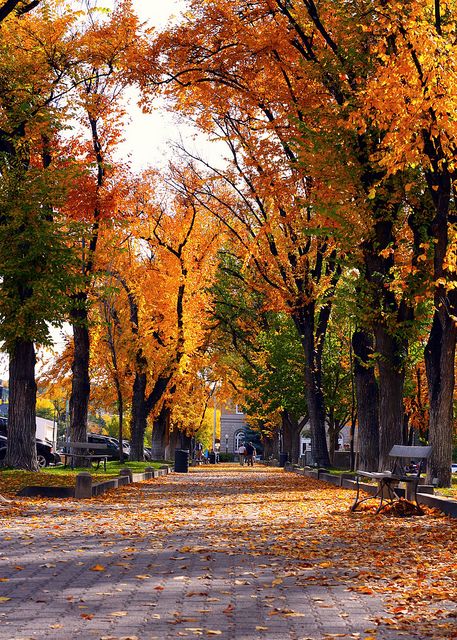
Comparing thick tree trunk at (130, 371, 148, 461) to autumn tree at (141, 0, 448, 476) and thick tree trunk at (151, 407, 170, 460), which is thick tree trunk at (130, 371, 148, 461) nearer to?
thick tree trunk at (151, 407, 170, 460)

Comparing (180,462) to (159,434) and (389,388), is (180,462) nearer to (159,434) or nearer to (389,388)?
(159,434)

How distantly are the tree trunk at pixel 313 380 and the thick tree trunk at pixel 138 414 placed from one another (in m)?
8.99

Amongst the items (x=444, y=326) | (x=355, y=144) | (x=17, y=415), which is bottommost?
(x=17, y=415)

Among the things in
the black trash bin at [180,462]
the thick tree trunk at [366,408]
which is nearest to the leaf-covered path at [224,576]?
the thick tree trunk at [366,408]

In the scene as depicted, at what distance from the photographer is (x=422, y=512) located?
15.0 m

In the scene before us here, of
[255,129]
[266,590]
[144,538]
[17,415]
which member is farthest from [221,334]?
[266,590]

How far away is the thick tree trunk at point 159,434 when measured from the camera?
160ft

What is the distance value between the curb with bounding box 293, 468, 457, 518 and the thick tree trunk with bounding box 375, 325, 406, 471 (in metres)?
1.15

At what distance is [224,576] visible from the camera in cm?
854

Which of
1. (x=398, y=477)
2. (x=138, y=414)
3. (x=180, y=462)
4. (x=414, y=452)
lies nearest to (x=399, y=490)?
(x=414, y=452)

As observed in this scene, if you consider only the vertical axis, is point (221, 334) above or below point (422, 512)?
above

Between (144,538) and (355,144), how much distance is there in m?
10.9

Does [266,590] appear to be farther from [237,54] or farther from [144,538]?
[237,54]

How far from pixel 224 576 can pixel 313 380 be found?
2588 cm
